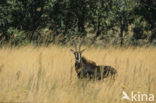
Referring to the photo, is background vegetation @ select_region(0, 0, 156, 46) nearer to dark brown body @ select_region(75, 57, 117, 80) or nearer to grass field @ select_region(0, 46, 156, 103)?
grass field @ select_region(0, 46, 156, 103)

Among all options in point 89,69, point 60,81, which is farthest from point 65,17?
point 60,81

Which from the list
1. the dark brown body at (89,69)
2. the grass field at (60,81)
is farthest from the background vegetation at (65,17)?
the dark brown body at (89,69)

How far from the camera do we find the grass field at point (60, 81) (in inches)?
157

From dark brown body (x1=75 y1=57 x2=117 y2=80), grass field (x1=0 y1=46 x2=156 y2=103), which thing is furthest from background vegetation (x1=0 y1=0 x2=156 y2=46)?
dark brown body (x1=75 y1=57 x2=117 y2=80)

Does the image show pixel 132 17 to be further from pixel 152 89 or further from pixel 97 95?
pixel 97 95

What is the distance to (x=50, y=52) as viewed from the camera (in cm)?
871

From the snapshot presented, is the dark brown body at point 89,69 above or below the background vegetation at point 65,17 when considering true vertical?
below

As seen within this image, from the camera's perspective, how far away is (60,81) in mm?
5512

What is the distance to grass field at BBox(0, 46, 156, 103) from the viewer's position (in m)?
4.00

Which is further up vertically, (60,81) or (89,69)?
(89,69)

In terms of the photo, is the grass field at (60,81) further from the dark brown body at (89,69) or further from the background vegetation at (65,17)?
the background vegetation at (65,17)

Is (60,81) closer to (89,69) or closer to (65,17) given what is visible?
(89,69)

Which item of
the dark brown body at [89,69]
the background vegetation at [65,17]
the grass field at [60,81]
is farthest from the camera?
the background vegetation at [65,17]

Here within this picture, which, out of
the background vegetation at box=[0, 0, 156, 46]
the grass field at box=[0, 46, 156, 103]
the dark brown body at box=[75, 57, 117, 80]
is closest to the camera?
the grass field at box=[0, 46, 156, 103]
